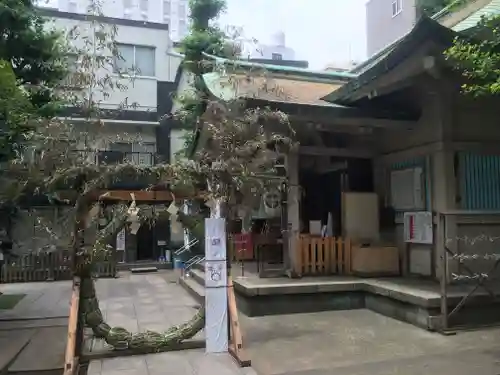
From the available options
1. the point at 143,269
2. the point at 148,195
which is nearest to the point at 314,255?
the point at 148,195

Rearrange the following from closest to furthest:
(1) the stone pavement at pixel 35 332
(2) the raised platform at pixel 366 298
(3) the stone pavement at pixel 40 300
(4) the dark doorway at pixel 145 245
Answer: (1) the stone pavement at pixel 35 332 < (2) the raised platform at pixel 366 298 < (3) the stone pavement at pixel 40 300 < (4) the dark doorway at pixel 145 245

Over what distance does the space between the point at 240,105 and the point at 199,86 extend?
2846 mm

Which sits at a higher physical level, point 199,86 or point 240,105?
point 199,86

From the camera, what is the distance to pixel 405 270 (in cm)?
899

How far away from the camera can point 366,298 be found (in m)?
8.34

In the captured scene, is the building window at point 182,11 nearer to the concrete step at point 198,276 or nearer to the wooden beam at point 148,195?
the concrete step at point 198,276

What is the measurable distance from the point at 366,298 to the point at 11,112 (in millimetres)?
6545

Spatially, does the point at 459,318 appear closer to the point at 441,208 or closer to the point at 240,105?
the point at 441,208

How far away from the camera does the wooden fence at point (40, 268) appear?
1464 cm

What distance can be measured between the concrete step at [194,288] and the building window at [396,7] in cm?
2359

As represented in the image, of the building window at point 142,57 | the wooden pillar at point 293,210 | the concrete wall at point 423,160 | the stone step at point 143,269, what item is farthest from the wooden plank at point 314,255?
the building window at point 142,57

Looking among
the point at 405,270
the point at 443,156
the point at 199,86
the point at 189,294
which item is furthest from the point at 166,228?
the point at 443,156

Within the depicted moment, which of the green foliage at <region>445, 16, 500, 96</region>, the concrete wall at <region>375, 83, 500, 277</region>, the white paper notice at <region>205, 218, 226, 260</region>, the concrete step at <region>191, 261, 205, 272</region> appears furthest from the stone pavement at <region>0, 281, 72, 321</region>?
the green foliage at <region>445, 16, 500, 96</region>

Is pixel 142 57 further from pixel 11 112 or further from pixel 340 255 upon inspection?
pixel 340 255
